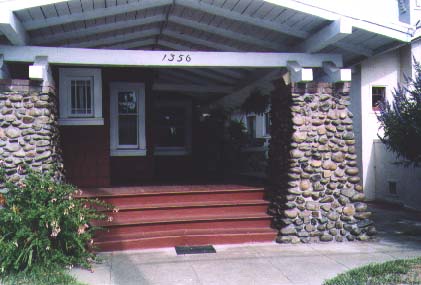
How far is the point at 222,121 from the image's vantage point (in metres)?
13.3

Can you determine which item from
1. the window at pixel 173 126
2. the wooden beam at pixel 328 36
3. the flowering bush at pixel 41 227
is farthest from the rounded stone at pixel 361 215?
the window at pixel 173 126

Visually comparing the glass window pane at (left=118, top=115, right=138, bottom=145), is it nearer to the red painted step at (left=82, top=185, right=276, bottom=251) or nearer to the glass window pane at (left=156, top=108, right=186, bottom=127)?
the red painted step at (left=82, top=185, right=276, bottom=251)

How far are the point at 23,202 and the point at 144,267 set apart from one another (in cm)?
180

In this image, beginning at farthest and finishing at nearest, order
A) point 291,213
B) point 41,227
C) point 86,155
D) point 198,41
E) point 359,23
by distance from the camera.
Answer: point 86,155 < point 198,41 < point 291,213 < point 359,23 < point 41,227

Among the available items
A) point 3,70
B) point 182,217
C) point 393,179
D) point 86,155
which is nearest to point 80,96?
point 86,155

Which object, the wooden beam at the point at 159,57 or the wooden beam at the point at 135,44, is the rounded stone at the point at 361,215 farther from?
the wooden beam at the point at 135,44

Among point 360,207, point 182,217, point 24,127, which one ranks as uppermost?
point 24,127

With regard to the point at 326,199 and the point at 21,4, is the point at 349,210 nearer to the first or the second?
the point at 326,199

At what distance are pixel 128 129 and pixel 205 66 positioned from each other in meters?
3.66

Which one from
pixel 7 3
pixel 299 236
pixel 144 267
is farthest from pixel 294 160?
pixel 7 3

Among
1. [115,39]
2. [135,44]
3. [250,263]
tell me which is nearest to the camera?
[250,263]

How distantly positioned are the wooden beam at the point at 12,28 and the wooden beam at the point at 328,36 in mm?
4462

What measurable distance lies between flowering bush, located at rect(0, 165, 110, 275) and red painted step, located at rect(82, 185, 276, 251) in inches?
33.4

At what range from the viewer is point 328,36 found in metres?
6.82
